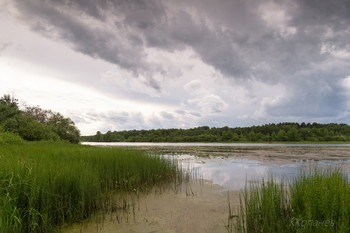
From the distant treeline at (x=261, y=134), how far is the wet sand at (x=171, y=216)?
97.1m

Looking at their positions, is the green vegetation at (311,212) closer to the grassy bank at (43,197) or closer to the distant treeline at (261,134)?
the grassy bank at (43,197)

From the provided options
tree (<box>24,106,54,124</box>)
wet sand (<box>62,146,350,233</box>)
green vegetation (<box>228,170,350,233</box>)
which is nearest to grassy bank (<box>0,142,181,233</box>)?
wet sand (<box>62,146,350,233</box>)

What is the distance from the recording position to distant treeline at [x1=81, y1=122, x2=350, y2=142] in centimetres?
9038

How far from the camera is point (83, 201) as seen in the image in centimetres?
509

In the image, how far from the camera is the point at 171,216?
5.82 metres

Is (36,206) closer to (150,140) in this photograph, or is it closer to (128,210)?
(128,210)

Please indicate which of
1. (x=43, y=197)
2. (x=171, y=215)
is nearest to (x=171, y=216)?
(x=171, y=215)

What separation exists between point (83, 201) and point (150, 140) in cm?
12701

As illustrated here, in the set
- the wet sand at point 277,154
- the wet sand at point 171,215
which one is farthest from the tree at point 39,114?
the wet sand at point 171,215

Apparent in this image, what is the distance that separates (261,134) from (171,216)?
346 feet

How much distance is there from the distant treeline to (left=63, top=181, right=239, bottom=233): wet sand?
97.1 metres

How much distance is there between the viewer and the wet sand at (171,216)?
16.2ft

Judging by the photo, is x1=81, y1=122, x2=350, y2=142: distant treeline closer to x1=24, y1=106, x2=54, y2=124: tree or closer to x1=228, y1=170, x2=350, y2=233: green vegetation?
x1=24, y1=106, x2=54, y2=124: tree

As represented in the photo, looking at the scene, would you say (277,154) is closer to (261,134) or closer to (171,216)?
(171,216)
